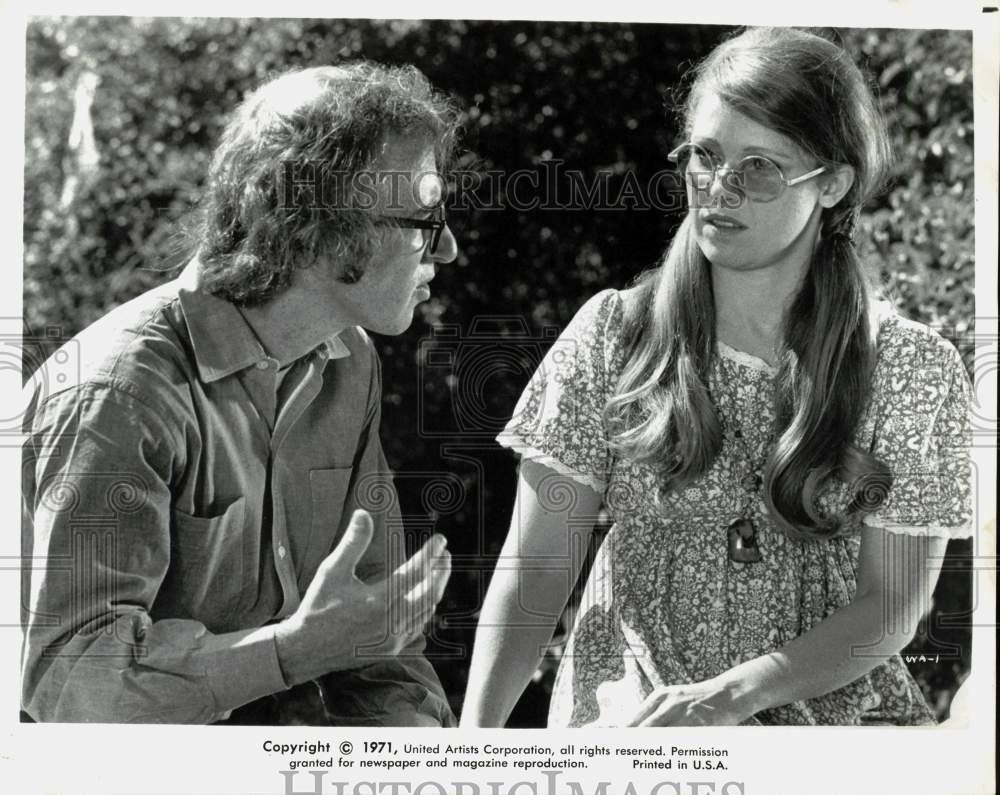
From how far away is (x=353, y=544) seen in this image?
323cm

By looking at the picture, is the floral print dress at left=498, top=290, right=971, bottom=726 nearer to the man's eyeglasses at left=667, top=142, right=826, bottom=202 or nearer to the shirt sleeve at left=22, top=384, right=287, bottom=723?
the man's eyeglasses at left=667, top=142, right=826, bottom=202

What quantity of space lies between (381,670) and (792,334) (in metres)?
1.42

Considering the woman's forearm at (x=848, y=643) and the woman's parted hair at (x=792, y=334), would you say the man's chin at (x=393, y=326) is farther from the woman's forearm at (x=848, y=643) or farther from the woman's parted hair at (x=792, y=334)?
the woman's forearm at (x=848, y=643)

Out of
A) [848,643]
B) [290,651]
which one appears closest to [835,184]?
[848,643]

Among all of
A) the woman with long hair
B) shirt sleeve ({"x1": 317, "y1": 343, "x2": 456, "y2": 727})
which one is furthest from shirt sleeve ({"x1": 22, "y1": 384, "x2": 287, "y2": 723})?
the woman with long hair

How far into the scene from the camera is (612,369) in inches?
127

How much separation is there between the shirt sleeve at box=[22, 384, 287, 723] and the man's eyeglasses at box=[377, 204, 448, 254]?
2.71 feet

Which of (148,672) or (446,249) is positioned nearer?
(148,672)

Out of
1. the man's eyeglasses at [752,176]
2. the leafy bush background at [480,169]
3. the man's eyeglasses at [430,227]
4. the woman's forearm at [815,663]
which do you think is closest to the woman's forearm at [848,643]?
the woman's forearm at [815,663]

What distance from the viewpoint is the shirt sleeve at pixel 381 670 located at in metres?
3.25

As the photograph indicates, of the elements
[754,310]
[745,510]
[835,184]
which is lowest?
[745,510]

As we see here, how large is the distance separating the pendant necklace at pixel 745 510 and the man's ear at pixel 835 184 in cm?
66

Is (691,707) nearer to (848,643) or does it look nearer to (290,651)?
(848,643)

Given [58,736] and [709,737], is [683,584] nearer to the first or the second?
[709,737]
